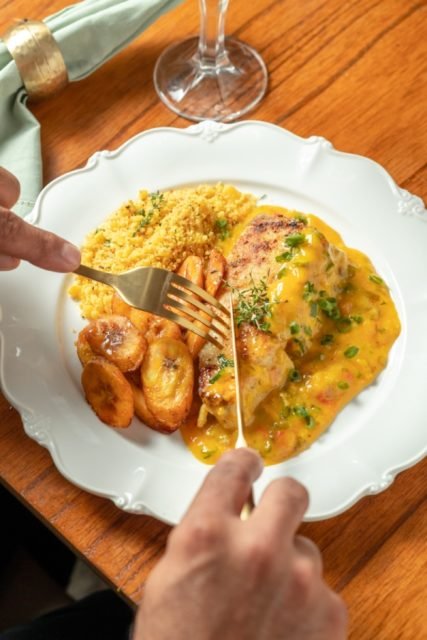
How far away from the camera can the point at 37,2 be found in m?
2.62

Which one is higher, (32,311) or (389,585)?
(32,311)

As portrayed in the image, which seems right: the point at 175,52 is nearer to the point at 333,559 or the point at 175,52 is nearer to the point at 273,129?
the point at 273,129

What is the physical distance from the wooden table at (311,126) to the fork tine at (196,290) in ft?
1.77

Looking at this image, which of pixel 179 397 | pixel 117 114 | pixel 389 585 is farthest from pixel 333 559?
pixel 117 114

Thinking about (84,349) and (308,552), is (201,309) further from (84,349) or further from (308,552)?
(308,552)

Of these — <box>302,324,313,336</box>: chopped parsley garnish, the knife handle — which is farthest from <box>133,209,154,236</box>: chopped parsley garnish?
the knife handle

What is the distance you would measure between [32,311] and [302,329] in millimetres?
713

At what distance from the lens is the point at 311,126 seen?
243cm

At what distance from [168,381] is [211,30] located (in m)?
1.15

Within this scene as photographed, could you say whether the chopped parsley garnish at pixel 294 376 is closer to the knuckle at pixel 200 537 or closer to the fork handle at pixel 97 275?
the fork handle at pixel 97 275

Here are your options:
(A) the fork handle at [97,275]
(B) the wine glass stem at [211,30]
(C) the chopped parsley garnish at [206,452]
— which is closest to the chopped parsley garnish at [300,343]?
(C) the chopped parsley garnish at [206,452]

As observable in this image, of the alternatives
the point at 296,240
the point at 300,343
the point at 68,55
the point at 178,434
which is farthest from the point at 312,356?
the point at 68,55

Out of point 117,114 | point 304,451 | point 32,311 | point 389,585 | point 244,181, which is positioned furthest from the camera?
point 117,114

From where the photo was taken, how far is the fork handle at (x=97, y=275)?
6.17 ft
